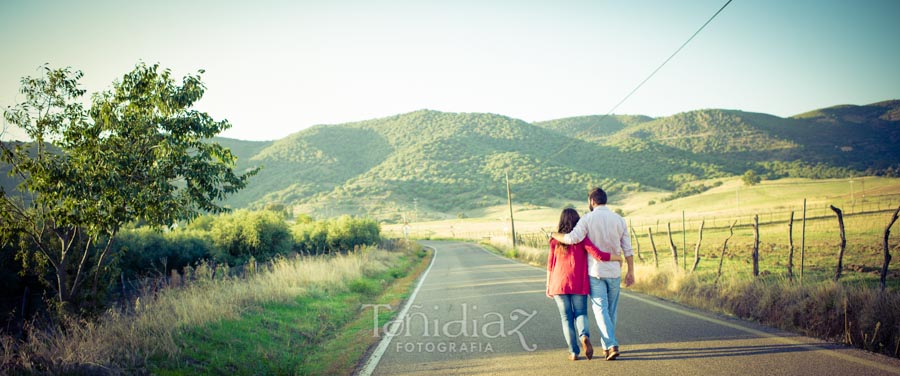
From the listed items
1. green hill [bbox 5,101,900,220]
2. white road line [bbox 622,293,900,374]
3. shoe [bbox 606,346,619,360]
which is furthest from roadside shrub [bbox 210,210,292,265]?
green hill [bbox 5,101,900,220]

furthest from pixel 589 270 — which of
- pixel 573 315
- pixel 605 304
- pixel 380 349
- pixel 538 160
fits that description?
pixel 538 160

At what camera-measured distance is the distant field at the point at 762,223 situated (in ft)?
63.8

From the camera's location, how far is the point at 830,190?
→ 66812mm

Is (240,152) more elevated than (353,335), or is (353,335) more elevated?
(240,152)

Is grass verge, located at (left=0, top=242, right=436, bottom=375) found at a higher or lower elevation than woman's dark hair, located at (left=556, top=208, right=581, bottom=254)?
lower

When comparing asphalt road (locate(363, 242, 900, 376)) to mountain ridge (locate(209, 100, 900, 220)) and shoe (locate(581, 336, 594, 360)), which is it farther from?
mountain ridge (locate(209, 100, 900, 220))

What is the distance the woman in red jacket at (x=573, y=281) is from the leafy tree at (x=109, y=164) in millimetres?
5072

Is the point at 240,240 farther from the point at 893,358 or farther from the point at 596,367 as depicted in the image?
the point at 893,358

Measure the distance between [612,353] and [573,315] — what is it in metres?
0.61

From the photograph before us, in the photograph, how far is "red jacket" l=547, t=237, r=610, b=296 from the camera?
5.64m

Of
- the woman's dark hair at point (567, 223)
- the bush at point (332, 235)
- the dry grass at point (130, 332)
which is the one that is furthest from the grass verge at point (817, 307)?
the bush at point (332, 235)

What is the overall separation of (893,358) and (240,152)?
12307cm

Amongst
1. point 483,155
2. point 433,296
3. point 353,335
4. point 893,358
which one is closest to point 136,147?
point 353,335

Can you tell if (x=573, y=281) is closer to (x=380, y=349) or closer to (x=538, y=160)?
(x=380, y=349)
